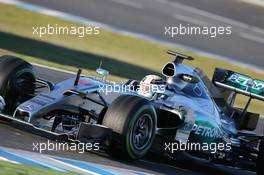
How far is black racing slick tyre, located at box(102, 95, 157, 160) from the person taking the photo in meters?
9.05

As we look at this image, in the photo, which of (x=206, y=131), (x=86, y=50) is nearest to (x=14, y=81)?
(x=206, y=131)

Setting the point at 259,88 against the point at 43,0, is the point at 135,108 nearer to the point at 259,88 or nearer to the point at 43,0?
the point at 259,88

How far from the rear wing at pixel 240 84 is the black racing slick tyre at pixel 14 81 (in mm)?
2790

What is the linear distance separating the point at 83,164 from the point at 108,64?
8.77 metres

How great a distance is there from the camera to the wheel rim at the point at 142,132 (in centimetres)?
928

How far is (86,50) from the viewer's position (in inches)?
724

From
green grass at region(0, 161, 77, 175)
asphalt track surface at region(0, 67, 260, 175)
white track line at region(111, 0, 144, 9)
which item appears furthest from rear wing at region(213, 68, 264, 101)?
white track line at region(111, 0, 144, 9)

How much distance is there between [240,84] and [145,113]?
2.33 meters

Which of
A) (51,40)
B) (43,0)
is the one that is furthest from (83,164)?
(43,0)

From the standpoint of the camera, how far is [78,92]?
9625 millimetres

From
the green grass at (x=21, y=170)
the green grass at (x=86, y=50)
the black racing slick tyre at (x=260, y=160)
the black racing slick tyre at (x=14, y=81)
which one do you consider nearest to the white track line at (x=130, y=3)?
the green grass at (x=86, y=50)

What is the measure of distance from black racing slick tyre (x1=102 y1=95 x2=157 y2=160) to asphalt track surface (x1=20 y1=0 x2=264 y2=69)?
1101 centimetres

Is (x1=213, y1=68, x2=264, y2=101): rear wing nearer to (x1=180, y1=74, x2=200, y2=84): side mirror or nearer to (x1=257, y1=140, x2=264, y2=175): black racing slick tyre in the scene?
(x1=180, y1=74, x2=200, y2=84): side mirror

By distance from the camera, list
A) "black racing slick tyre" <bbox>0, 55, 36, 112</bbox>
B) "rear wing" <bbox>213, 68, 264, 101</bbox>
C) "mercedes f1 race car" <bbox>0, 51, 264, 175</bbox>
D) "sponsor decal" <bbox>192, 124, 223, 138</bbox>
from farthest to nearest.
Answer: "rear wing" <bbox>213, 68, 264, 101</bbox>
"sponsor decal" <bbox>192, 124, 223, 138</bbox>
"black racing slick tyre" <bbox>0, 55, 36, 112</bbox>
"mercedes f1 race car" <bbox>0, 51, 264, 175</bbox>
